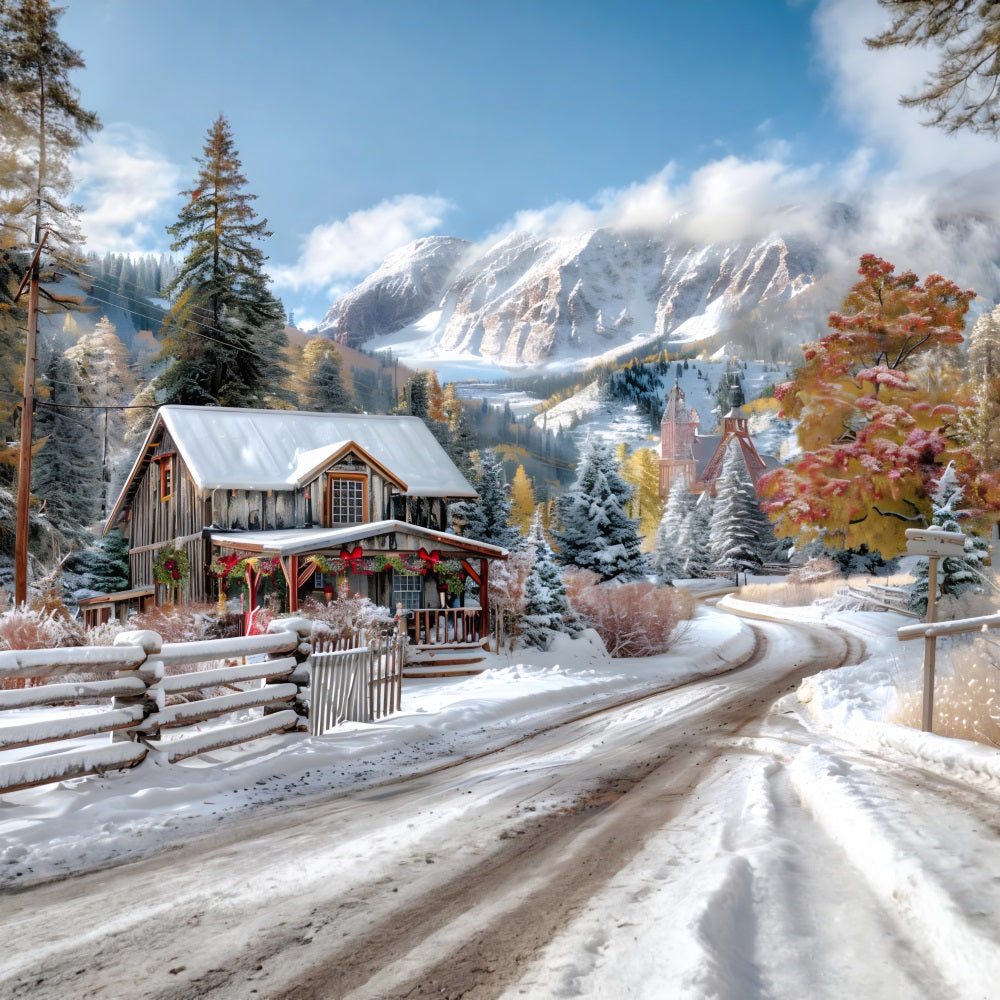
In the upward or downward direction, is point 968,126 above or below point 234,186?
below

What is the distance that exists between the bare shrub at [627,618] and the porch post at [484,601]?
11.2 feet

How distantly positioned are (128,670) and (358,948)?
14.4 ft

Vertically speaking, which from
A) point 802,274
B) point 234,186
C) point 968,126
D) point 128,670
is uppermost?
point 802,274

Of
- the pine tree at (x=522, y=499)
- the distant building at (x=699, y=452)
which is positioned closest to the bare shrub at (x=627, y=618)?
the pine tree at (x=522, y=499)

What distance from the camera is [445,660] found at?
18.3 m

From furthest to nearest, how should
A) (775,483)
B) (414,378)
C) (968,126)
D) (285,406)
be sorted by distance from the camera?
(414,378), (285,406), (775,483), (968,126)

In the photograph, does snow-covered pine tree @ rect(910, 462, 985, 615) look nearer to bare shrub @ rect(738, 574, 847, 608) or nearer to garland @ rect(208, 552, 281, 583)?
bare shrub @ rect(738, 574, 847, 608)

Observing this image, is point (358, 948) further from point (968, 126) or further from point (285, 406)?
point (285, 406)

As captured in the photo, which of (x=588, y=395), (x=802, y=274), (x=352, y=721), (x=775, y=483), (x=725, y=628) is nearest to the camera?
(x=352, y=721)

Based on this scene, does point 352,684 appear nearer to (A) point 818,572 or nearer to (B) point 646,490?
(A) point 818,572

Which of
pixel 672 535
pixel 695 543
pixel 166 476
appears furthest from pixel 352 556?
pixel 672 535

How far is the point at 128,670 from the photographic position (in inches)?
267

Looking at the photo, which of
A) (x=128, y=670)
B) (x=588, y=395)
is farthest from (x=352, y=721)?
(x=588, y=395)

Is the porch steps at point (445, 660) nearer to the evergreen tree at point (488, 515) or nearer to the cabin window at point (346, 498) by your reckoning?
the cabin window at point (346, 498)
